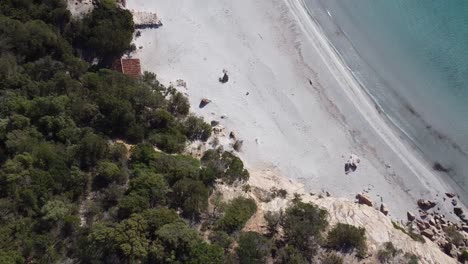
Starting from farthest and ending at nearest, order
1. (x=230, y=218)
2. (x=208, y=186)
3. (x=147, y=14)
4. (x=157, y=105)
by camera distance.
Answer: (x=147, y=14) → (x=157, y=105) → (x=208, y=186) → (x=230, y=218)

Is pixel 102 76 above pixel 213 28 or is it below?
below

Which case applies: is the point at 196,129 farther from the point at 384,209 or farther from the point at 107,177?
the point at 384,209

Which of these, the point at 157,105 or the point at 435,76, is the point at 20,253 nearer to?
the point at 157,105

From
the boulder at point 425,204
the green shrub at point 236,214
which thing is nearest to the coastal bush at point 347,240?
the green shrub at point 236,214

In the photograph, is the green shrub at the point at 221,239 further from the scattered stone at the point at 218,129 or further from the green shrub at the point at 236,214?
the scattered stone at the point at 218,129

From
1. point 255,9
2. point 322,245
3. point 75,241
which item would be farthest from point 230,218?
point 255,9

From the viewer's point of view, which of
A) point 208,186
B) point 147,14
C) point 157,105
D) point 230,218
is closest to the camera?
point 230,218
